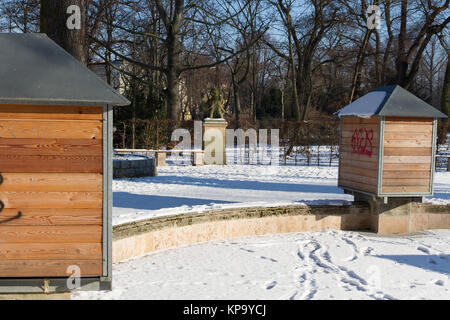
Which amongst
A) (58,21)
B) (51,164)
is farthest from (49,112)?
(58,21)

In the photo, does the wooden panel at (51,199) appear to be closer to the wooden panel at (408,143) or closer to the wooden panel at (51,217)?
the wooden panel at (51,217)

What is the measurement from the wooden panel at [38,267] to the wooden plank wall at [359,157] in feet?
17.2

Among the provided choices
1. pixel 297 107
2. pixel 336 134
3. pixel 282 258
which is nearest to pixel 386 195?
pixel 282 258

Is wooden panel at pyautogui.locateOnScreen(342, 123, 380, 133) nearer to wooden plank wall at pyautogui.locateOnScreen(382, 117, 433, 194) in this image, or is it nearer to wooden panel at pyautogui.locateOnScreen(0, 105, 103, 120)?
wooden plank wall at pyautogui.locateOnScreen(382, 117, 433, 194)

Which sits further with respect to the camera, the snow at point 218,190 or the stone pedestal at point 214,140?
the stone pedestal at point 214,140

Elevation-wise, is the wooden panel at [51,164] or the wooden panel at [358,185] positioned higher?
the wooden panel at [51,164]

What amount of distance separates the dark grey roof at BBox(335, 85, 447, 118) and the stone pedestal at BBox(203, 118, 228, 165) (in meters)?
9.36

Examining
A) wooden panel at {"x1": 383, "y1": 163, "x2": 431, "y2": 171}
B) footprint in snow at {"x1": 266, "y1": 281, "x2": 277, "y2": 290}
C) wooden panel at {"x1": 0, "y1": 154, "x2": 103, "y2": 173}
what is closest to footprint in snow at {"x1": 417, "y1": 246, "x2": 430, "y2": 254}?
wooden panel at {"x1": 383, "y1": 163, "x2": 431, "y2": 171}

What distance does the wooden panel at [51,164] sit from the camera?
4.23 metres

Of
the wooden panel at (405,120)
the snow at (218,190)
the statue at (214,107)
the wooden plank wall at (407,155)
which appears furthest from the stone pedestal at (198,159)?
the wooden panel at (405,120)

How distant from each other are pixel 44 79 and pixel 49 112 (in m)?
0.30

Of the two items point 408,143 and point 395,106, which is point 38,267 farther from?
point 408,143

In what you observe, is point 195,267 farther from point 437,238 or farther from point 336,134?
point 336,134

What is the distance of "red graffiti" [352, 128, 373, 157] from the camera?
26.1 ft
